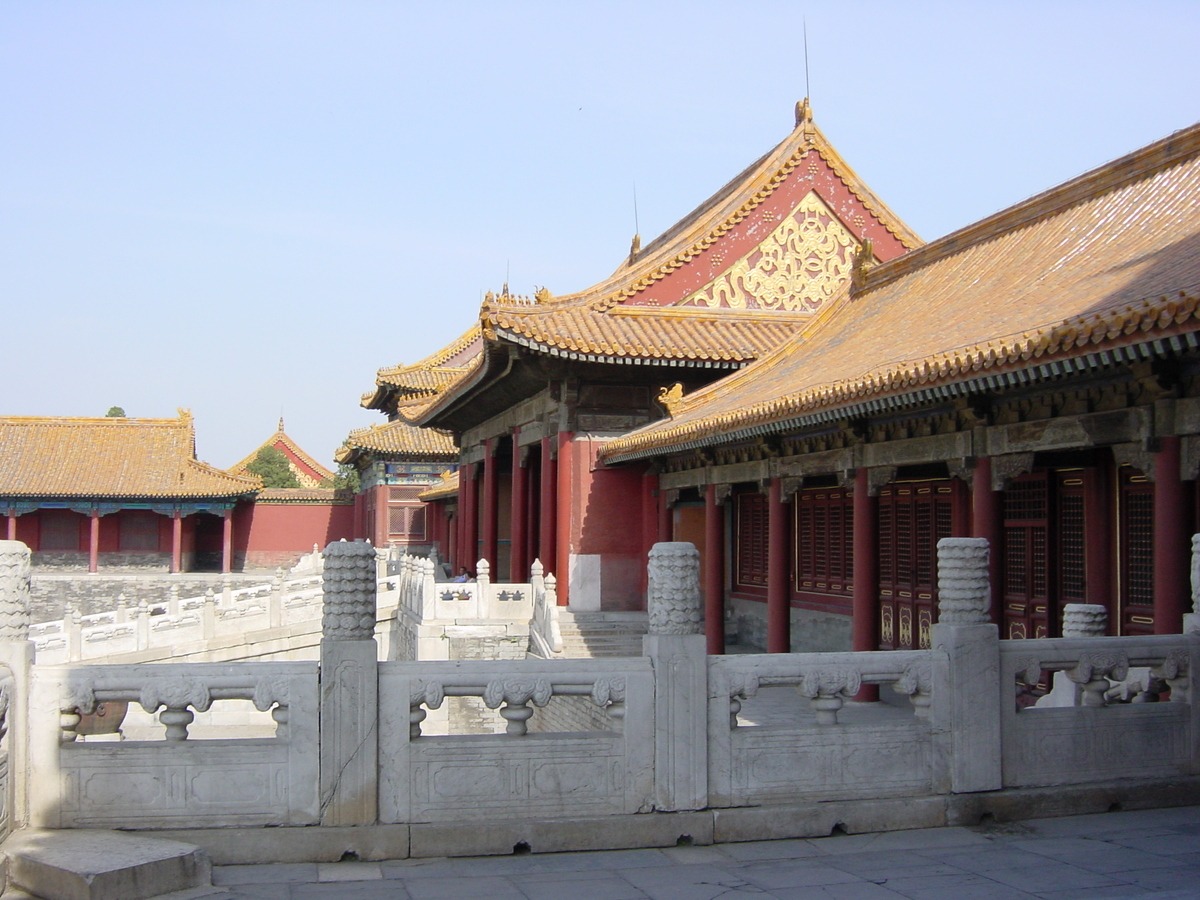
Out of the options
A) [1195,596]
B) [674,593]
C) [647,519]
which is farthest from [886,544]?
[674,593]

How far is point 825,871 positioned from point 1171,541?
383cm

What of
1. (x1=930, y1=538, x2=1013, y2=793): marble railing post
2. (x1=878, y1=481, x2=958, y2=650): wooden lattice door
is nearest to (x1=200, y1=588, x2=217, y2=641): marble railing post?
(x1=878, y1=481, x2=958, y2=650): wooden lattice door

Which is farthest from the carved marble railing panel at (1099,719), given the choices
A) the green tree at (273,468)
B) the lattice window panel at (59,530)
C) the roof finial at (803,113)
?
the green tree at (273,468)

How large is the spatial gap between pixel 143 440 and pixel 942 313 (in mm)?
35573

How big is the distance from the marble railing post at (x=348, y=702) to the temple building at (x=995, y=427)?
466cm

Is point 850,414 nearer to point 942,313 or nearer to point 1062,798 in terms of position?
point 942,313

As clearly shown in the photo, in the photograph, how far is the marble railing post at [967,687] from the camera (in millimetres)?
6324

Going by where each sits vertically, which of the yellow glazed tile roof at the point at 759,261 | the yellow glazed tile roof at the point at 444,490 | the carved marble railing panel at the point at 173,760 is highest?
the yellow glazed tile roof at the point at 759,261

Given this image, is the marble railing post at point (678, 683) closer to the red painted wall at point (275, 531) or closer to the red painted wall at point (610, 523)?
the red painted wall at point (610, 523)

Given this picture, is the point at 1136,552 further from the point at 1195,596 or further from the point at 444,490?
the point at 444,490

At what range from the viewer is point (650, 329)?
688 inches

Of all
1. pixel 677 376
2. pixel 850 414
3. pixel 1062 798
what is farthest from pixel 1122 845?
pixel 677 376

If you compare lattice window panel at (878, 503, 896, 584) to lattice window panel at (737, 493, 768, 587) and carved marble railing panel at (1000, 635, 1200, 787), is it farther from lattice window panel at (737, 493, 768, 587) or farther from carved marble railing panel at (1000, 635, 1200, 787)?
carved marble railing panel at (1000, 635, 1200, 787)

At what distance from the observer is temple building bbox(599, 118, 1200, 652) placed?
7.80m
